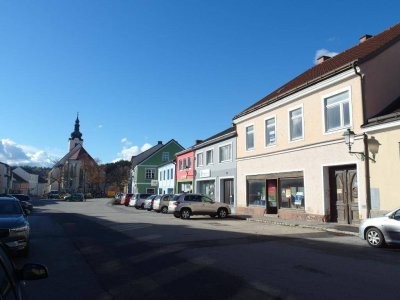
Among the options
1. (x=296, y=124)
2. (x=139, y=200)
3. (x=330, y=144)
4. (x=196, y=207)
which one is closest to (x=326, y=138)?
(x=330, y=144)

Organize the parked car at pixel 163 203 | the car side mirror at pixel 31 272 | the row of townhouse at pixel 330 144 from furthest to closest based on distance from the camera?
the parked car at pixel 163 203 < the row of townhouse at pixel 330 144 < the car side mirror at pixel 31 272

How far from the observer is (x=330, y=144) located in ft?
66.6

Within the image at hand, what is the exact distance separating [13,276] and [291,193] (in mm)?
21693

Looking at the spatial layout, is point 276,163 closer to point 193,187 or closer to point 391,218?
point 391,218

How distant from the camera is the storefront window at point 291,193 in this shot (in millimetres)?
22798

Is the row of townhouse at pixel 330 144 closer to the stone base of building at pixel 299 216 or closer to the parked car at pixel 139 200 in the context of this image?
the stone base of building at pixel 299 216

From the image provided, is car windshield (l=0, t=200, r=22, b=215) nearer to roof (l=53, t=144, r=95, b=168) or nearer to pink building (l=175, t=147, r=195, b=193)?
pink building (l=175, t=147, r=195, b=193)

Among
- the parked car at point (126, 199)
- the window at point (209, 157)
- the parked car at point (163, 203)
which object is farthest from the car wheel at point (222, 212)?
the parked car at point (126, 199)

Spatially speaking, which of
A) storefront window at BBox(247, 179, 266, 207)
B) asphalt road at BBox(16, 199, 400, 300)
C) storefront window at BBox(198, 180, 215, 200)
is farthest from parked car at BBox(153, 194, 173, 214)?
asphalt road at BBox(16, 199, 400, 300)

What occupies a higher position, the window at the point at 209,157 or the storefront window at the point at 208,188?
the window at the point at 209,157

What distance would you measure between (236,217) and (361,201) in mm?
10795

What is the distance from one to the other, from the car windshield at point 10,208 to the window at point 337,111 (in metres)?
14.8

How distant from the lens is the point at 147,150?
286ft

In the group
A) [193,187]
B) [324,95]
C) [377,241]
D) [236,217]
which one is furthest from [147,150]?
[377,241]
